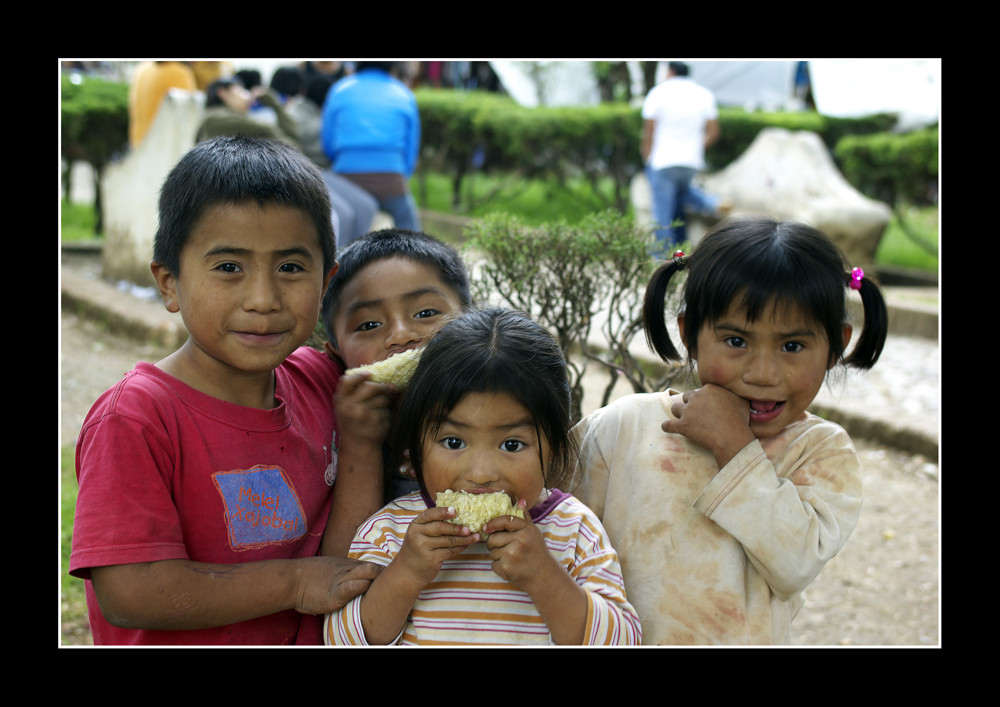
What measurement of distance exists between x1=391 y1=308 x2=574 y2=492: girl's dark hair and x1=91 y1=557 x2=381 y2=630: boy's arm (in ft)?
0.97

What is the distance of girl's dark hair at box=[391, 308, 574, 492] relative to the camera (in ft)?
6.40

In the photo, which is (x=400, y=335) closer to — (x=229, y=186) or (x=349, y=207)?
(x=229, y=186)

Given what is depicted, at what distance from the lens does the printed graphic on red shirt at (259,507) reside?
199cm

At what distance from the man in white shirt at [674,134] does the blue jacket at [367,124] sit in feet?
10.6

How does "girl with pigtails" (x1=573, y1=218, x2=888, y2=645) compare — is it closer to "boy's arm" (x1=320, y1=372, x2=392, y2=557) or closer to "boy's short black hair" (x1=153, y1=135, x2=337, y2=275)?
"boy's arm" (x1=320, y1=372, x2=392, y2=557)

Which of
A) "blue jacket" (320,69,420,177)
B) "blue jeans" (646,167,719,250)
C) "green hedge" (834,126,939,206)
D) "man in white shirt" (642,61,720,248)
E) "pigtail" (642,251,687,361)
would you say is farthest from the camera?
"green hedge" (834,126,939,206)

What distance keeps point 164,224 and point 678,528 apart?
1.43 meters

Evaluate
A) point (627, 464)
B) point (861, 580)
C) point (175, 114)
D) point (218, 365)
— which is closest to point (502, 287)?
point (627, 464)

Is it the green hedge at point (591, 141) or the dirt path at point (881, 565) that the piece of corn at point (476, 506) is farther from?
the green hedge at point (591, 141)

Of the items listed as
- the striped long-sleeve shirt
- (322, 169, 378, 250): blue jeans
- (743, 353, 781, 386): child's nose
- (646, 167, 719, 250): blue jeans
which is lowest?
the striped long-sleeve shirt

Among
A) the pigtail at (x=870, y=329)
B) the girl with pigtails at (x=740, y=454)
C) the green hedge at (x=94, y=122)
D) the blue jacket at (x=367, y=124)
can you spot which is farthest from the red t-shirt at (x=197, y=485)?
the green hedge at (x=94, y=122)

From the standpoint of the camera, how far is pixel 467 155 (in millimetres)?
12672

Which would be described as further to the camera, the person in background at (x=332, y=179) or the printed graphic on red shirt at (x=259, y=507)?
the person in background at (x=332, y=179)

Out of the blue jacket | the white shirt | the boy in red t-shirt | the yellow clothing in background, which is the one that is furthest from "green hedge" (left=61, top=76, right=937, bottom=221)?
the boy in red t-shirt
